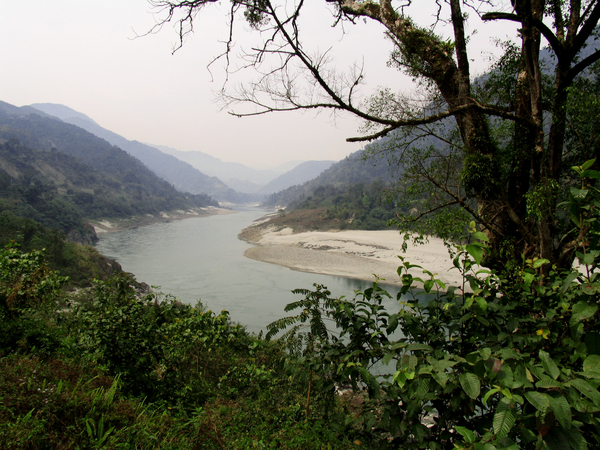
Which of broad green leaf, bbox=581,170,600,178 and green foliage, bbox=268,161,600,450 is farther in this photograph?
broad green leaf, bbox=581,170,600,178

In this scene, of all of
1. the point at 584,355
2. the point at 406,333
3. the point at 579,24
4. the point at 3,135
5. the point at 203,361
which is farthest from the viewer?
the point at 3,135

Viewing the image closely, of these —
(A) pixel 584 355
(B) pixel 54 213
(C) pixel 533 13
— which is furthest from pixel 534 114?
(B) pixel 54 213

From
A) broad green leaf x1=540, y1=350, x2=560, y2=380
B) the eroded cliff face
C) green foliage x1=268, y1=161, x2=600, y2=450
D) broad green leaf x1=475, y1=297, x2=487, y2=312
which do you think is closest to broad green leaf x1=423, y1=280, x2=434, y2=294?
green foliage x1=268, y1=161, x2=600, y2=450

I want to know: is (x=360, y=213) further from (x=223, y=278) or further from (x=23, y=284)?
(x=23, y=284)

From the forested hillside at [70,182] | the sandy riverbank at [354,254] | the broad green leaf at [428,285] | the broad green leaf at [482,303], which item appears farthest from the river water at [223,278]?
the broad green leaf at [482,303]

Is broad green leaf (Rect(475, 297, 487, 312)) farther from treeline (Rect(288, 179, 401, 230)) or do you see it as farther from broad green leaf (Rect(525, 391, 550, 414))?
treeline (Rect(288, 179, 401, 230))

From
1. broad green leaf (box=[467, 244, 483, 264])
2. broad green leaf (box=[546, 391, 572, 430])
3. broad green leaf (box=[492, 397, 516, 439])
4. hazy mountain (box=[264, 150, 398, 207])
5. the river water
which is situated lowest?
the river water

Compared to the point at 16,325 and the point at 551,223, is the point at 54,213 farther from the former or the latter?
the point at 551,223

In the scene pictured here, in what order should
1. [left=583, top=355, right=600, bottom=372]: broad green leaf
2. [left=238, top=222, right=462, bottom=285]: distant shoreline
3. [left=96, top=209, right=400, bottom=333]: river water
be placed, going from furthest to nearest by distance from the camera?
[left=238, top=222, right=462, bottom=285]: distant shoreline < [left=96, top=209, right=400, bottom=333]: river water < [left=583, top=355, right=600, bottom=372]: broad green leaf
